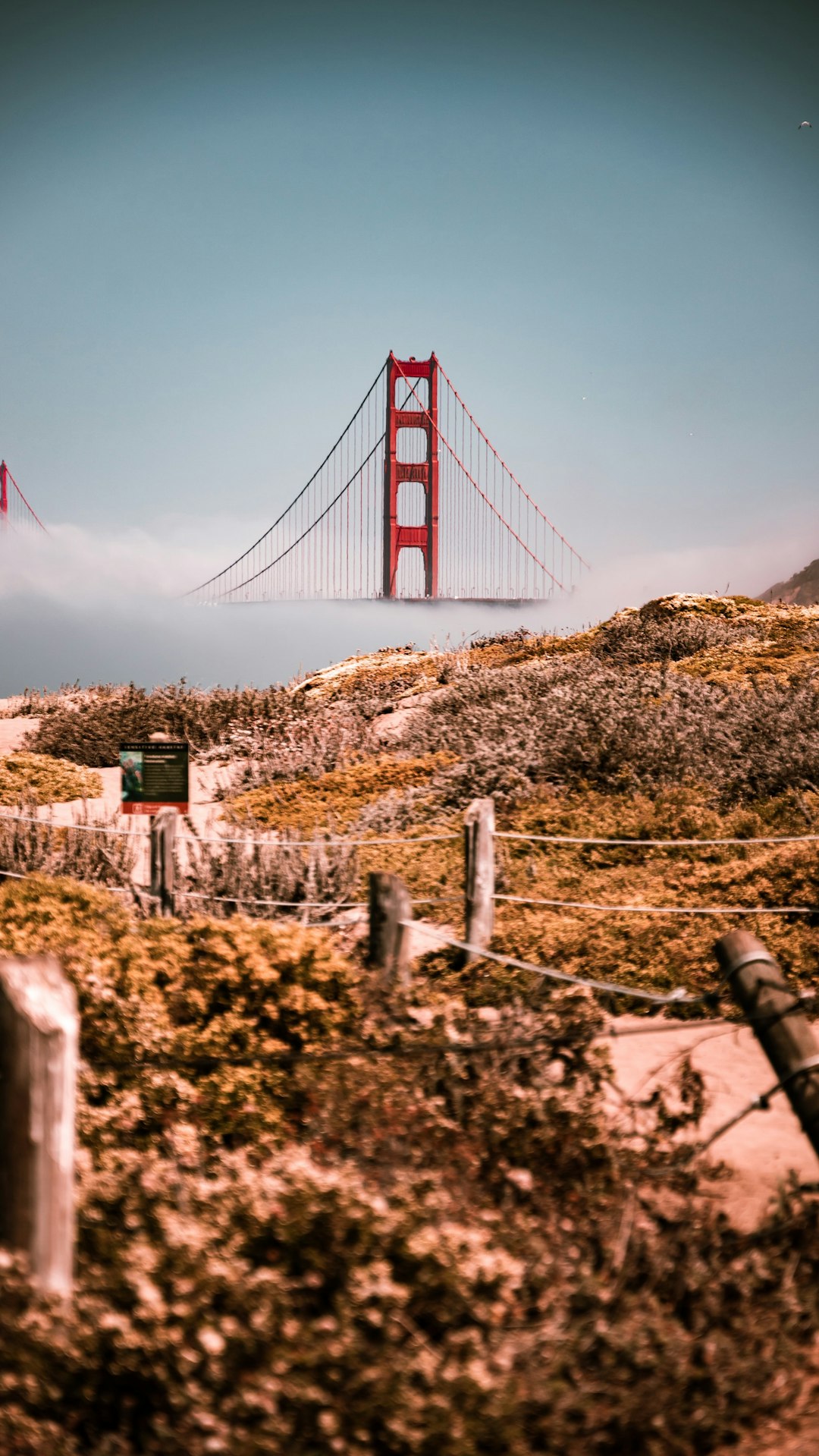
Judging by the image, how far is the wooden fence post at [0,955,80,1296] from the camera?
7.01 feet

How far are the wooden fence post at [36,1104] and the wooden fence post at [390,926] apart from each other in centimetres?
245

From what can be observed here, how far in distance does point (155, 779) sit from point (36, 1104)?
448cm

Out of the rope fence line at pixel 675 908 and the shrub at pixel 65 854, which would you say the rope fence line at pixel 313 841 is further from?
the rope fence line at pixel 675 908

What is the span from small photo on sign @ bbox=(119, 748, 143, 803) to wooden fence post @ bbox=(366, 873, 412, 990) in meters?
2.51

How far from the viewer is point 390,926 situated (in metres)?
4.59

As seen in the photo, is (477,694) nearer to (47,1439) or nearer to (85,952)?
(85,952)

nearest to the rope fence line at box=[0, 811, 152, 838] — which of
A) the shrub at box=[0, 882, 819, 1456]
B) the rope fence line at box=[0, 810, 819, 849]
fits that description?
the rope fence line at box=[0, 810, 819, 849]

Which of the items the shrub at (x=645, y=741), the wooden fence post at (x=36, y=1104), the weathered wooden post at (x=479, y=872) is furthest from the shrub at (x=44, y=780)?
the wooden fence post at (x=36, y=1104)

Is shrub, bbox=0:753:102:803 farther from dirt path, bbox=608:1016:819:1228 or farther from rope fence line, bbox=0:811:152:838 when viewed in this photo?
dirt path, bbox=608:1016:819:1228

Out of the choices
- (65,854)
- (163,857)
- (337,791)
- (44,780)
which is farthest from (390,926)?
(44,780)

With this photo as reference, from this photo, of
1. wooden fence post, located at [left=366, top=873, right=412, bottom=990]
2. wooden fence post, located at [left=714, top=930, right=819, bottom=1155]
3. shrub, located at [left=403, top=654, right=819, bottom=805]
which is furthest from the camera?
shrub, located at [left=403, top=654, right=819, bottom=805]

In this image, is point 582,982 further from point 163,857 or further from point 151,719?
point 151,719

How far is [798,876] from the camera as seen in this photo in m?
6.40

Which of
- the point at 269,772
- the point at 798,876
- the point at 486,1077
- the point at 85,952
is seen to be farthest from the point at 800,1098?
the point at 269,772
